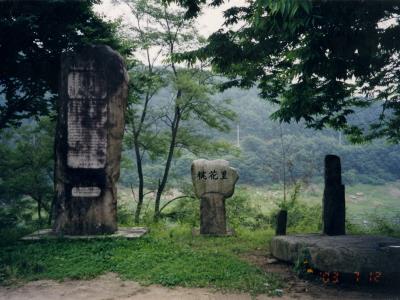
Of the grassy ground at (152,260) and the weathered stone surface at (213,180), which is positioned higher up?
the weathered stone surface at (213,180)

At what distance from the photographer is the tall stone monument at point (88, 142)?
838 cm

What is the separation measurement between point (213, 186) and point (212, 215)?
2.58ft

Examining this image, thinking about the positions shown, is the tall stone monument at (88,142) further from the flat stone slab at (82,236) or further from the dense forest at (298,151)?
the dense forest at (298,151)

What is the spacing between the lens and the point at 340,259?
5.90m

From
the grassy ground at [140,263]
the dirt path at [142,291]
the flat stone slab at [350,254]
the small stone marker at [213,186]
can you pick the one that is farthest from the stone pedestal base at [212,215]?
the dirt path at [142,291]

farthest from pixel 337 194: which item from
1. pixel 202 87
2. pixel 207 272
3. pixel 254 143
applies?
pixel 254 143

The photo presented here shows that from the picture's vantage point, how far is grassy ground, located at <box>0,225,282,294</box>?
231 inches

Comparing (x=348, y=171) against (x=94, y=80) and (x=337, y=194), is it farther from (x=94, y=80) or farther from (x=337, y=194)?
(x=94, y=80)

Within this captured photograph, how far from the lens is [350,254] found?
591cm

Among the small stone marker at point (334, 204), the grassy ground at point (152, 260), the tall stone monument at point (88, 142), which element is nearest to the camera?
the grassy ground at point (152, 260)

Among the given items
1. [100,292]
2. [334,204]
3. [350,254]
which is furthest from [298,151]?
[100,292]

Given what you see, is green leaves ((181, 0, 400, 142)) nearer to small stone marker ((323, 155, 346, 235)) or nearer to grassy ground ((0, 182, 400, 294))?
small stone marker ((323, 155, 346, 235))

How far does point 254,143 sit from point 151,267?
2654 cm

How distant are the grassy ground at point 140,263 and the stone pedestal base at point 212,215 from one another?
1688 mm
